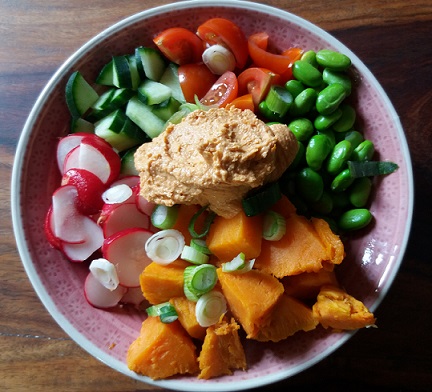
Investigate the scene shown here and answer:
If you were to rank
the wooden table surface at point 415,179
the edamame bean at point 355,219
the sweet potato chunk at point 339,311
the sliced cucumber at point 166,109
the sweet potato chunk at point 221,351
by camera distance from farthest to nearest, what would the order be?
1. the wooden table surface at point 415,179
2. the sliced cucumber at point 166,109
3. the edamame bean at point 355,219
4. the sweet potato chunk at point 221,351
5. the sweet potato chunk at point 339,311

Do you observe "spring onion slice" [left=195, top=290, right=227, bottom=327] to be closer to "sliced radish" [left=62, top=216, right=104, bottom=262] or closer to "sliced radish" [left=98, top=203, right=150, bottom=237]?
"sliced radish" [left=98, top=203, right=150, bottom=237]

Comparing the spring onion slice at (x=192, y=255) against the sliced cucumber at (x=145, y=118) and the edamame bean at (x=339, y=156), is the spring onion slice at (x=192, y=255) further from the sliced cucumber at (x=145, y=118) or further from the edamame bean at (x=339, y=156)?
the edamame bean at (x=339, y=156)

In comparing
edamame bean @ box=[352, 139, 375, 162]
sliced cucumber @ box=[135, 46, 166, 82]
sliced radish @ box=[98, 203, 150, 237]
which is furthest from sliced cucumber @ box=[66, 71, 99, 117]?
edamame bean @ box=[352, 139, 375, 162]

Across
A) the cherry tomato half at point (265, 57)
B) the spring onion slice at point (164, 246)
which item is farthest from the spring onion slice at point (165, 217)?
the cherry tomato half at point (265, 57)

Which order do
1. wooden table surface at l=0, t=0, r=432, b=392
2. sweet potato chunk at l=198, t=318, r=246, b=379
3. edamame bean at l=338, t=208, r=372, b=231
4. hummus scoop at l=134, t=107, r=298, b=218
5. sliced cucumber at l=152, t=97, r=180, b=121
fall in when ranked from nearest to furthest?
hummus scoop at l=134, t=107, r=298, b=218 → sweet potato chunk at l=198, t=318, r=246, b=379 → edamame bean at l=338, t=208, r=372, b=231 → sliced cucumber at l=152, t=97, r=180, b=121 → wooden table surface at l=0, t=0, r=432, b=392

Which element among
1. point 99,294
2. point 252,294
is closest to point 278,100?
point 252,294

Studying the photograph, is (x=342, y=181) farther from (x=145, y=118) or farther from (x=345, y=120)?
(x=145, y=118)

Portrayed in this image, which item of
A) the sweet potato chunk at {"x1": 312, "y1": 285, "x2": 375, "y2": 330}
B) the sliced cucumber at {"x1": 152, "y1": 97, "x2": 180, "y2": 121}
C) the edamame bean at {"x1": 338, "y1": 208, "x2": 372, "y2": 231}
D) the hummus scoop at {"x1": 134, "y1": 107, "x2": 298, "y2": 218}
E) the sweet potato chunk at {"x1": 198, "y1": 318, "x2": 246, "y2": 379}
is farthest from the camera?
the sliced cucumber at {"x1": 152, "y1": 97, "x2": 180, "y2": 121}
